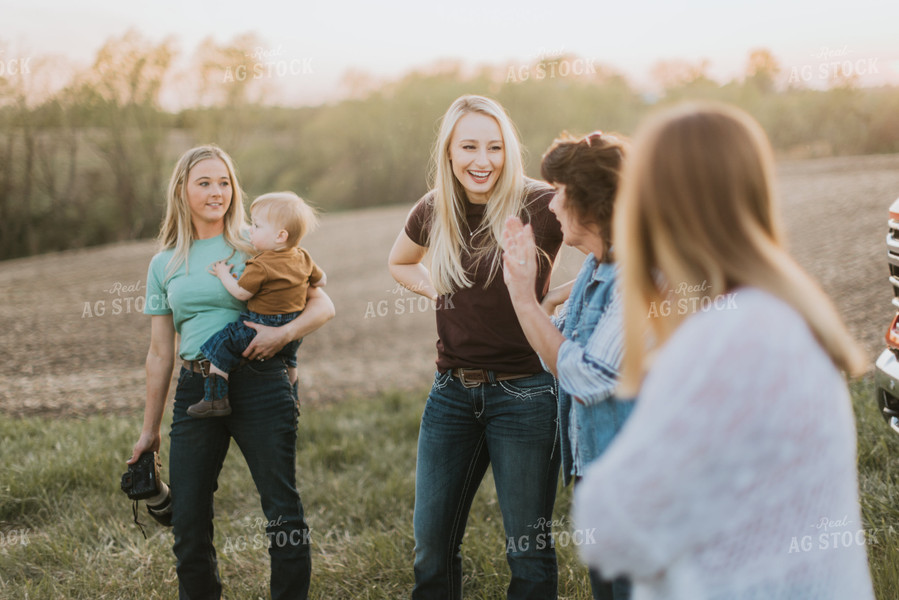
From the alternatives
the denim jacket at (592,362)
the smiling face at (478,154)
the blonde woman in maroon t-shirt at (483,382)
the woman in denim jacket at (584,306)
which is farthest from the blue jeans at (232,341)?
the denim jacket at (592,362)

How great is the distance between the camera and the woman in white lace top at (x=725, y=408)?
1180 mm

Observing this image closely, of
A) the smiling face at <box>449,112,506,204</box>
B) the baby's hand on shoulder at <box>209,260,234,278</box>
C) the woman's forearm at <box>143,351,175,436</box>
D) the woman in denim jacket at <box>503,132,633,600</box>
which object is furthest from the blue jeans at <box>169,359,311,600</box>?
the woman in denim jacket at <box>503,132,633,600</box>

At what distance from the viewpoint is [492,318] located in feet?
8.73

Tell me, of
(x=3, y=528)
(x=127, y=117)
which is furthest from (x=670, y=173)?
(x=127, y=117)

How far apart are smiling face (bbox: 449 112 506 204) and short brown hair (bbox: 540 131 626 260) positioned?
642 mm

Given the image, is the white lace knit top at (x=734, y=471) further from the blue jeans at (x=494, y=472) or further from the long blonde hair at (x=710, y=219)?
the blue jeans at (x=494, y=472)

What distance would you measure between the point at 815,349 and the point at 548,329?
0.94 metres

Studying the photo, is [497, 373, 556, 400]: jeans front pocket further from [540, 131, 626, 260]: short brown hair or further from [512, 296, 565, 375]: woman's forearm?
[540, 131, 626, 260]: short brown hair

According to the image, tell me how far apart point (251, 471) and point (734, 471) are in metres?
2.12

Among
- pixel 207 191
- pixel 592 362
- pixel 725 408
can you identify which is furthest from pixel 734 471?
pixel 207 191

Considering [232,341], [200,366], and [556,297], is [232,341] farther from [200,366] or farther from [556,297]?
[556,297]

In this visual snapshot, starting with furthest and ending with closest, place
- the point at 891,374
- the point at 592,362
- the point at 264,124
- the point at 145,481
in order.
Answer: the point at 264,124 < the point at 891,374 < the point at 145,481 < the point at 592,362

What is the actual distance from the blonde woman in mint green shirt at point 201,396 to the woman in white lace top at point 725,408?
1.85 metres

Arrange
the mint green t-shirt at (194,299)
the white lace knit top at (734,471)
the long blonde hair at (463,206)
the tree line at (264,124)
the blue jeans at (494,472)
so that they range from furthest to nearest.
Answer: the tree line at (264,124) < the mint green t-shirt at (194,299) < the long blonde hair at (463,206) < the blue jeans at (494,472) < the white lace knit top at (734,471)
